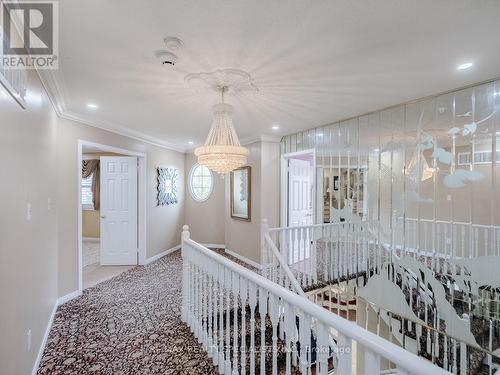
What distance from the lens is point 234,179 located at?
5.24m

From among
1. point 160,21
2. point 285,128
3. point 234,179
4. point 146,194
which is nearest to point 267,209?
point 234,179

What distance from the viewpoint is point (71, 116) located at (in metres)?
3.20

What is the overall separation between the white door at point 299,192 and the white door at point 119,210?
9.60ft

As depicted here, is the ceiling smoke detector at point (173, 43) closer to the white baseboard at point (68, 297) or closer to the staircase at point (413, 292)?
the staircase at point (413, 292)

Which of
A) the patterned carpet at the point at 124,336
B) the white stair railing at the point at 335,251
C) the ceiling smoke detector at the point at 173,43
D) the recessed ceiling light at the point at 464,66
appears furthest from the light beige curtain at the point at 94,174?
the recessed ceiling light at the point at 464,66

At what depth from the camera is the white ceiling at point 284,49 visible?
1379mm

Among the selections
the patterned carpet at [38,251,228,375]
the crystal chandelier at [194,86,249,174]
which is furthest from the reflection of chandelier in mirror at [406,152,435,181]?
the patterned carpet at [38,251,228,375]

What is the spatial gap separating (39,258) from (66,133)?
1.79 m

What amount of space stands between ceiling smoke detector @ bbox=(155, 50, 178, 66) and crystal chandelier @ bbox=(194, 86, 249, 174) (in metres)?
0.59

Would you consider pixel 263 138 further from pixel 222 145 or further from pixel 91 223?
pixel 91 223

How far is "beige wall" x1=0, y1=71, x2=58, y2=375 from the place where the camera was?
4.52 ft

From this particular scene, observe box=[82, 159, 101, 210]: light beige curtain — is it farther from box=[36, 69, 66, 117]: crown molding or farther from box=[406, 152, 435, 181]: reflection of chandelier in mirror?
box=[406, 152, 435, 181]: reflection of chandelier in mirror

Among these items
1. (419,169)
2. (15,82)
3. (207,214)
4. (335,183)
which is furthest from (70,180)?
(419,169)

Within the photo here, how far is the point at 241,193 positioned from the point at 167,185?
5.26 ft
